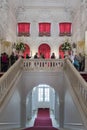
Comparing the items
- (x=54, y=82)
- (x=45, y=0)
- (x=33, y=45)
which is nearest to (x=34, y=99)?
(x=33, y=45)

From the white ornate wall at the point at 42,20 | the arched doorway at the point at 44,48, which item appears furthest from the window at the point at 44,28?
the arched doorway at the point at 44,48

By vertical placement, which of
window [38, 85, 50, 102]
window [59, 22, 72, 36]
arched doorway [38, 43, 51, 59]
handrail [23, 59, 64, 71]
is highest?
window [59, 22, 72, 36]

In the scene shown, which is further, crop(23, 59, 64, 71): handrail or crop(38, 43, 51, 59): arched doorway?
crop(38, 43, 51, 59): arched doorway

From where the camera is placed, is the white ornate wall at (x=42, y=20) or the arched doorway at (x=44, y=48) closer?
the white ornate wall at (x=42, y=20)

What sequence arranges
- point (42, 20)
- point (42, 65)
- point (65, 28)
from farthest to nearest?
point (65, 28), point (42, 20), point (42, 65)

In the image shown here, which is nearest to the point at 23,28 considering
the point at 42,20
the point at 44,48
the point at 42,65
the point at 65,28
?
the point at 42,20

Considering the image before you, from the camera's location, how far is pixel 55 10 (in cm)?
3094

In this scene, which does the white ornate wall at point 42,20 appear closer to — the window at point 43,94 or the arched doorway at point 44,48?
the arched doorway at point 44,48

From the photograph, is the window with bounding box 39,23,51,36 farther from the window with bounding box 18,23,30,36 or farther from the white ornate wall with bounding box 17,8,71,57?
the window with bounding box 18,23,30,36

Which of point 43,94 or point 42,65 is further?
point 43,94

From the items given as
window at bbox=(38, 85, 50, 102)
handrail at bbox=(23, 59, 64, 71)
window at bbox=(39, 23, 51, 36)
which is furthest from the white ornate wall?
handrail at bbox=(23, 59, 64, 71)

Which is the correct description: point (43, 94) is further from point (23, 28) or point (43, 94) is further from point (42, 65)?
point (42, 65)

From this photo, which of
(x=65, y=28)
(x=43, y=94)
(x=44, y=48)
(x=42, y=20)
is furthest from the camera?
(x=43, y=94)

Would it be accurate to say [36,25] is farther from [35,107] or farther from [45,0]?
[35,107]
